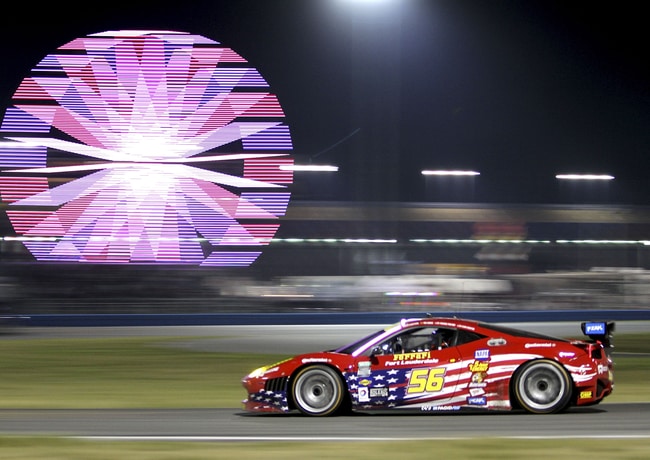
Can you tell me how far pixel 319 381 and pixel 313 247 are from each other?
91.0 ft

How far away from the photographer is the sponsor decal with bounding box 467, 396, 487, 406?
26.7 feet

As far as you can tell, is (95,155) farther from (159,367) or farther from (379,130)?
(159,367)

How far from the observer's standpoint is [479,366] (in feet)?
26.7

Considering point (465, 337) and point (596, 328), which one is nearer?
point (465, 337)

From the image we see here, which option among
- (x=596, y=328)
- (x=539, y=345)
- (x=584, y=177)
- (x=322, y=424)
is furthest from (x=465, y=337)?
(x=584, y=177)

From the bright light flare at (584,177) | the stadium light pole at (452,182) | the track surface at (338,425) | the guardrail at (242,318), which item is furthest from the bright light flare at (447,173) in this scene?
the track surface at (338,425)

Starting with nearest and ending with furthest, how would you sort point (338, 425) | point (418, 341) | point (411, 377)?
point (338, 425) → point (411, 377) → point (418, 341)

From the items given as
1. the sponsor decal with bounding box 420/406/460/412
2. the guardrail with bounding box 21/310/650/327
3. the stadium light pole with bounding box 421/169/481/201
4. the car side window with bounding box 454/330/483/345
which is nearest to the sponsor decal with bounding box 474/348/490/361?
the car side window with bounding box 454/330/483/345

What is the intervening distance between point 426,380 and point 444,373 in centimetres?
17

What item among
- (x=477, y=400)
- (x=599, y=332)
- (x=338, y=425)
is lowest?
(x=338, y=425)

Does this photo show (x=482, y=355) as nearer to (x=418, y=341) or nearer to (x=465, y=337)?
(x=465, y=337)

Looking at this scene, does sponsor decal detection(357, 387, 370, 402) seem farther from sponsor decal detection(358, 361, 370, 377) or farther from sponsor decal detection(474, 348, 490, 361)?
sponsor decal detection(474, 348, 490, 361)

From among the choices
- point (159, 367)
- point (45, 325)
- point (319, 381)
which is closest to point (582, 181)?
point (45, 325)

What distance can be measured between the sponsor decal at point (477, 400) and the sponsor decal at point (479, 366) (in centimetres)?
24
